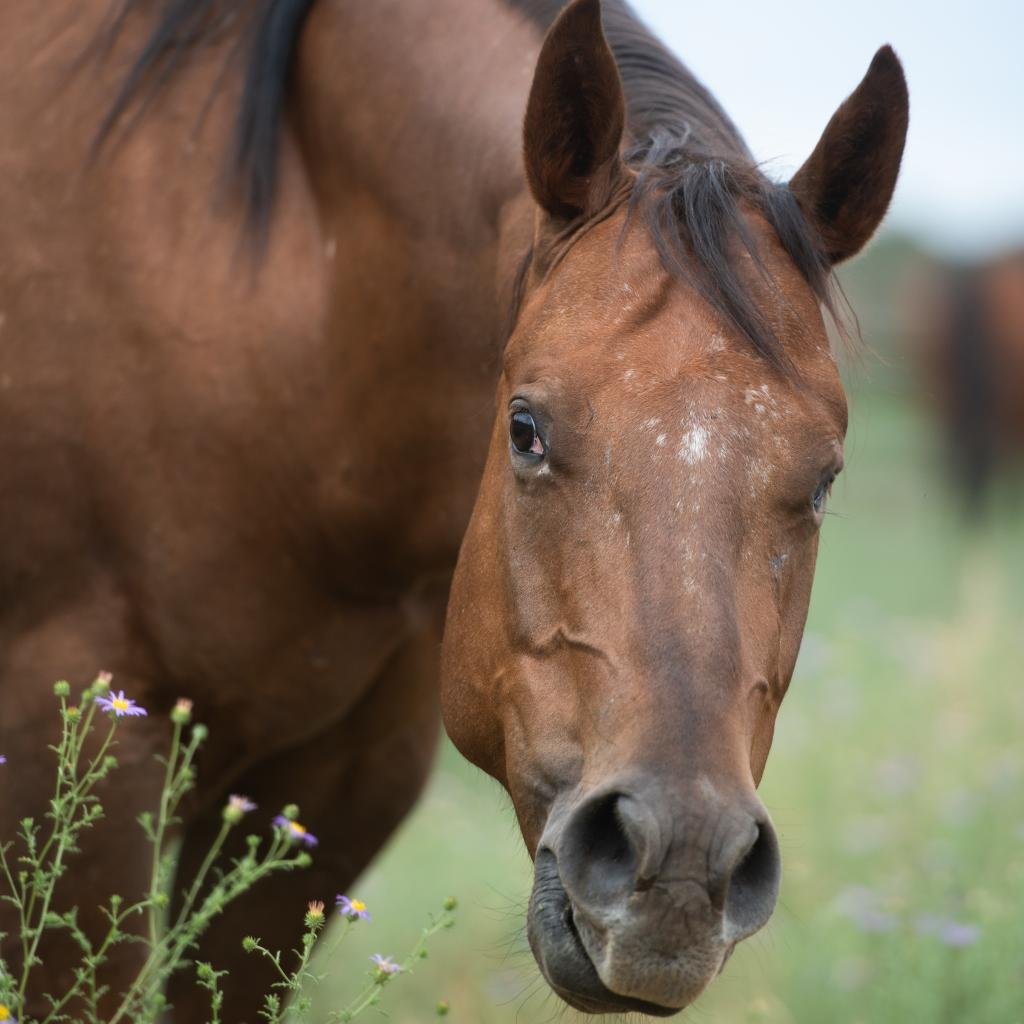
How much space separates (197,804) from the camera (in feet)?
10.9

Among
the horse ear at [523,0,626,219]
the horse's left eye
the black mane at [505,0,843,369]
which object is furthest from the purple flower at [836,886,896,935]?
the horse ear at [523,0,626,219]

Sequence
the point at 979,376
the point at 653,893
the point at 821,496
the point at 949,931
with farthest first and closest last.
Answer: the point at 979,376 → the point at 949,931 → the point at 821,496 → the point at 653,893

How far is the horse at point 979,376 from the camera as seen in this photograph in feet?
61.9

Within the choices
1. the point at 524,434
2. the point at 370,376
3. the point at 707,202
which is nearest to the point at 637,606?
the point at 524,434

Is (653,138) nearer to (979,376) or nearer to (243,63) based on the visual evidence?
(243,63)

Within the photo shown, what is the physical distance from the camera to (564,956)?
210cm

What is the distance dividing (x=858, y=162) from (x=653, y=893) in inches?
58.5

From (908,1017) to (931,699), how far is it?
331 cm

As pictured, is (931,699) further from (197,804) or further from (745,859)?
(745,859)

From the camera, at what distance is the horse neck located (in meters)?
3.03

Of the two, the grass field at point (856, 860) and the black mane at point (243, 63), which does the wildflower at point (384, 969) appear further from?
the black mane at point (243, 63)

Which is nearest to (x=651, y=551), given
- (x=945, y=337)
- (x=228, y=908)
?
(x=228, y=908)

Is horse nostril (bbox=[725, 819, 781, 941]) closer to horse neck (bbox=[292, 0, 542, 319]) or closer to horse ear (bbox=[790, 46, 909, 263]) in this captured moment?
horse ear (bbox=[790, 46, 909, 263])

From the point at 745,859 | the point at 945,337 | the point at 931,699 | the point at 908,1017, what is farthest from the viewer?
the point at 945,337
